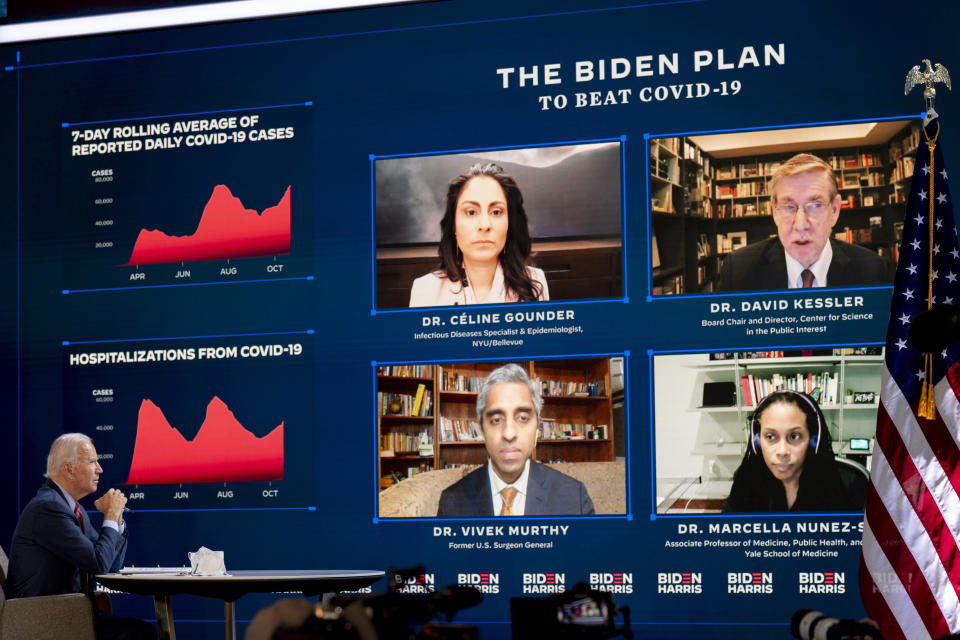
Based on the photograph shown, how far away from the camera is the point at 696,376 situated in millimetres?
6738

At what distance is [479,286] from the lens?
23.3ft

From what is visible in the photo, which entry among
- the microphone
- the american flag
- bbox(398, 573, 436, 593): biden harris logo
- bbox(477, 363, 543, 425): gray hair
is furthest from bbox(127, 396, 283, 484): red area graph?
the microphone

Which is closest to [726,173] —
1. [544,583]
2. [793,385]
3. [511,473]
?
[793,385]

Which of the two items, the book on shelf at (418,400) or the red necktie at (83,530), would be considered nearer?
the red necktie at (83,530)

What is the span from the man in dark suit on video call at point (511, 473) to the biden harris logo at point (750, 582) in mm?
879

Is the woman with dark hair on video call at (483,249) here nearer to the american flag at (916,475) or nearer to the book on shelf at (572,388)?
the book on shelf at (572,388)

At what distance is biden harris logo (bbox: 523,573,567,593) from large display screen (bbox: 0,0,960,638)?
0.01 m

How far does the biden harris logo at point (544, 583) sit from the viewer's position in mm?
6832

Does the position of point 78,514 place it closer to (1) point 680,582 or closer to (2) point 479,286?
(2) point 479,286

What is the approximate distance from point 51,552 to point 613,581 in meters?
3.08

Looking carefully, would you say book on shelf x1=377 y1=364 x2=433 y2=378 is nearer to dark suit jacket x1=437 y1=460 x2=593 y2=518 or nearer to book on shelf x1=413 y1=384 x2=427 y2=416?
book on shelf x1=413 y1=384 x2=427 y2=416

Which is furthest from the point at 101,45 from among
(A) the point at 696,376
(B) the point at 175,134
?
(A) the point at 696,376

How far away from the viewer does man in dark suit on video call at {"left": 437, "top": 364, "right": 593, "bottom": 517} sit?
6.86m

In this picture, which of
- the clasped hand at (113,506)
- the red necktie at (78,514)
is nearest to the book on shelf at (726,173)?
the clasped hand at (113,506)
